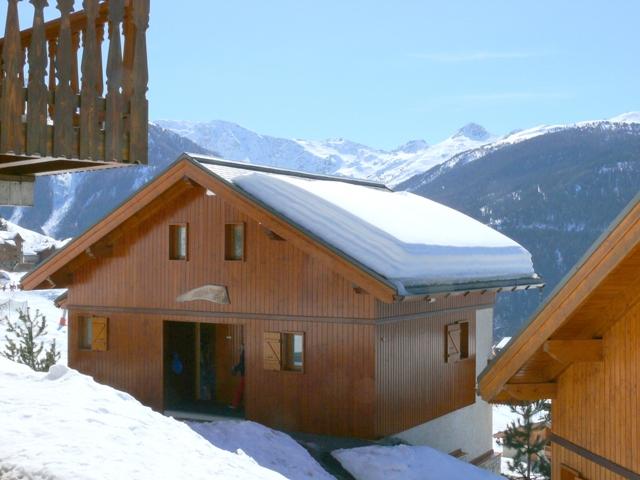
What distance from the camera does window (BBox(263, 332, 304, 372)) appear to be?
17.3 m

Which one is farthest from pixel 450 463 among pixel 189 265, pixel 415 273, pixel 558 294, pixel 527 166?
pixel 527 166

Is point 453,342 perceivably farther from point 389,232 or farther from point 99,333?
point 99,333

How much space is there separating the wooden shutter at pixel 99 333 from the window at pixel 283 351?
466 cm

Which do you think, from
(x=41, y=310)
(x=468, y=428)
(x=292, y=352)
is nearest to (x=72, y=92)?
(x=292, y=352)

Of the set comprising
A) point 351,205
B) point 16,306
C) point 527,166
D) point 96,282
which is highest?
point 527,166

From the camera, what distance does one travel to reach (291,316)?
17203mm

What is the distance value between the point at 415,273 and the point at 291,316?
9.29 ft

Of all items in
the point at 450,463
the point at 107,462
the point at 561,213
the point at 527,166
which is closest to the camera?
the point at 107,462

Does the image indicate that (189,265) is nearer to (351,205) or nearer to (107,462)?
(351,205)

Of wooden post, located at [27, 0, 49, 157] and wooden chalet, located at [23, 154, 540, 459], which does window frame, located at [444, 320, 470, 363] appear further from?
wooden post, located at [27, 0, 49, 157]

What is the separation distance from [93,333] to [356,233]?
7.54 meters

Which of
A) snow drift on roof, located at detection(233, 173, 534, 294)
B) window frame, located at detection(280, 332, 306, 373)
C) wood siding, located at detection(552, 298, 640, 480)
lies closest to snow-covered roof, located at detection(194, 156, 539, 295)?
snow drift on roof, located at detection(233, 173, 534, 294)

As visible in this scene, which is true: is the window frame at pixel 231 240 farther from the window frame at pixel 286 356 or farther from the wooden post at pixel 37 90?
the wooden post at pixel 37 90

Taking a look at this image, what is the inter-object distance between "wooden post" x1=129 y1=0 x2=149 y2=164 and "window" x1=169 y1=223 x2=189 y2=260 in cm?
1292
